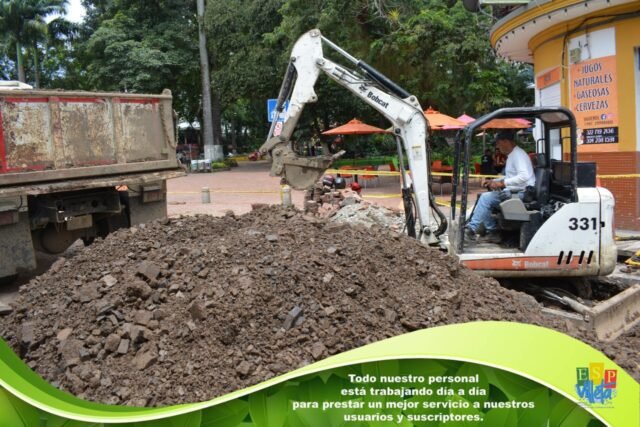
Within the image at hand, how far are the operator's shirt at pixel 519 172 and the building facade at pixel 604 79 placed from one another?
14.4 ft

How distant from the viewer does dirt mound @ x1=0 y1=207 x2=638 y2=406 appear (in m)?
3.29

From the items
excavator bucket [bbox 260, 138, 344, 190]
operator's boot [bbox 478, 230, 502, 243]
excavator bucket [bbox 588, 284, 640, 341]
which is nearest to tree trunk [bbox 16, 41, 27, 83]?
excavator bucket [bbox 260, 138, 344, 190]

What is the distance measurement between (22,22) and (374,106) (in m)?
44.0

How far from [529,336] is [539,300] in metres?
3.93

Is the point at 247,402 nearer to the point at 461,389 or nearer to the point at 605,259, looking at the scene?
the point at 461,389

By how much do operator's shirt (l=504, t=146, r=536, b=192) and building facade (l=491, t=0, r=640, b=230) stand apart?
440 cm

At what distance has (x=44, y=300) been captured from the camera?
178 inches

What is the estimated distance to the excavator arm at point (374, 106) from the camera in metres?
6.94

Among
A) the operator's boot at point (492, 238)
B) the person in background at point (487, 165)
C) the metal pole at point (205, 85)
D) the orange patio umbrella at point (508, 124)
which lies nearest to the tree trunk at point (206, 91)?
the metal pole at point (205, 85)

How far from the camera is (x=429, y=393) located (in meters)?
2.33

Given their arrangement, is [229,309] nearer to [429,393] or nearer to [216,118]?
[429,393]

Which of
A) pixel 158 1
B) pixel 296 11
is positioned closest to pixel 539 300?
pixel 296 11

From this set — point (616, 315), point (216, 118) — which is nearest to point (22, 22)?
point (216, 118)

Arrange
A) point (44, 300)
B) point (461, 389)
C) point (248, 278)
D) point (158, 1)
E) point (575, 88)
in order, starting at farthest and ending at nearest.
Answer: point (158, 1) < point (575, 88) < point (44, 300) < point (248, 278) < point (461, 389)
